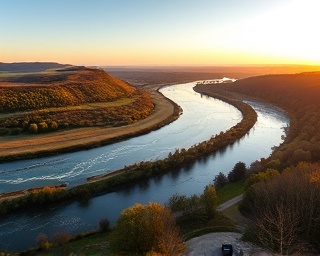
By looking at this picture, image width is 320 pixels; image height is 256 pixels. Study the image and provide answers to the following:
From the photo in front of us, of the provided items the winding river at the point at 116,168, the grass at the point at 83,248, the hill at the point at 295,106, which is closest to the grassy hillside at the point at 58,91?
the winding river at the point at 116,168

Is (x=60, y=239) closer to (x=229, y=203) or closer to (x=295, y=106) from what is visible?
(x=229, y=203)

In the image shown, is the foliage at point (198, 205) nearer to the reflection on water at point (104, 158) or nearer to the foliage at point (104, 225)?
the foliage at point (104, 225)

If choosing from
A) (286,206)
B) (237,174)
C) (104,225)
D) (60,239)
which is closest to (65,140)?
(104,225)

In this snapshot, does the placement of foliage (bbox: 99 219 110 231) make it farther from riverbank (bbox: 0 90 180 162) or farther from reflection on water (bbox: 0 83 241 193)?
riverbank (bbox: 0 90 180 162)

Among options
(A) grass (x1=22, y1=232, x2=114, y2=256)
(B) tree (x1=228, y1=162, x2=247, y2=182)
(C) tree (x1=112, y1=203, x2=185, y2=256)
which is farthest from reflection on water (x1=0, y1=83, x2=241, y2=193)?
(C) tree (x1=112, y1=203, x2=185, y2=256)

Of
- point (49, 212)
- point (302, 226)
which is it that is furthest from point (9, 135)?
point (302, 226)
